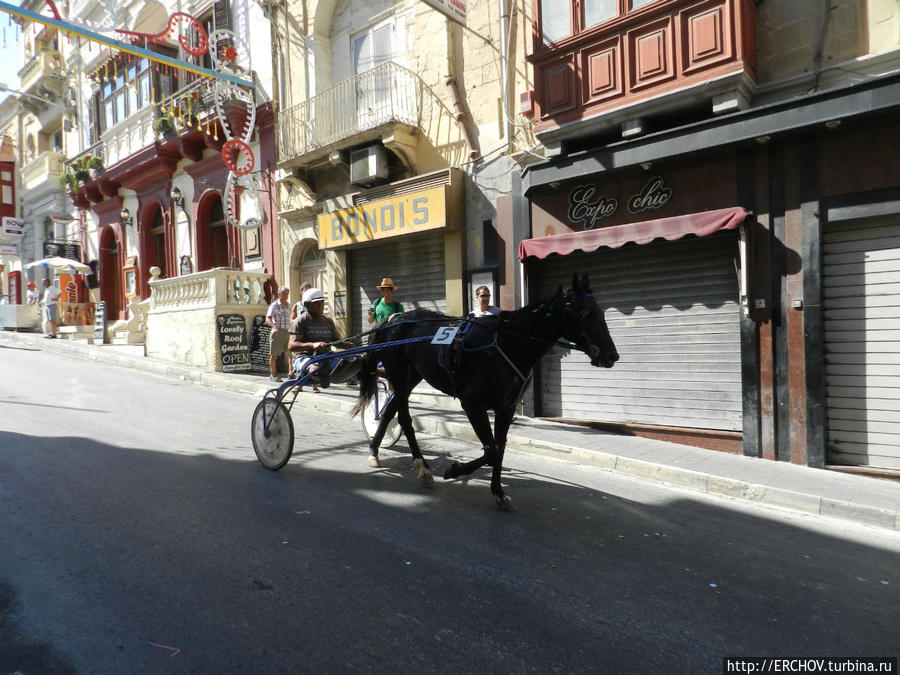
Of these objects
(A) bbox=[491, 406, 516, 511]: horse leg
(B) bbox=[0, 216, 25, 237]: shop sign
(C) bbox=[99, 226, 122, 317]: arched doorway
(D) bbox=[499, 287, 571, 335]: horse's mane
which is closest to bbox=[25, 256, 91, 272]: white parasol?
(C) bbox=[99, 226, 122, 317]: arched doorway

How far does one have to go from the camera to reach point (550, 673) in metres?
2.41

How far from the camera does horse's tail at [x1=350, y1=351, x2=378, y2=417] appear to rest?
589 centimetres

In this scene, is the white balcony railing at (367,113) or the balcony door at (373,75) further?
the balcony door at (373,75)

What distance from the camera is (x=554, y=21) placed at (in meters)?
8.38

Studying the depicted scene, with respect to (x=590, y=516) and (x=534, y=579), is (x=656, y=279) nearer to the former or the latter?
(x=590, y=516)

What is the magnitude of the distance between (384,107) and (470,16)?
2.54 m

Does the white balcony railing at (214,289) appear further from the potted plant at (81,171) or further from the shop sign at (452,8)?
the potted plant at (81,171)

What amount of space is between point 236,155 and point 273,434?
1123cm

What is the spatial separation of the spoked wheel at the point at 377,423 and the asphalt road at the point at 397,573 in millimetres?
975

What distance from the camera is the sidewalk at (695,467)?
5016 millimetres

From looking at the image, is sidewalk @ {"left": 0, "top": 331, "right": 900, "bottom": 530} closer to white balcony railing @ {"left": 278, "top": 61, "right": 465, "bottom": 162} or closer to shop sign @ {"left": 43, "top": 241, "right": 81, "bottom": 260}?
white balcony railing @ {"left": 278, "top": 61, "right": 465, "bottom": 162}

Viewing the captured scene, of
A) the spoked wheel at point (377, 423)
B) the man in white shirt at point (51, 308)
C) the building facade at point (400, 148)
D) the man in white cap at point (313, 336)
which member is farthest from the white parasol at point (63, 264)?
the spoked wheel at point (377, 423)

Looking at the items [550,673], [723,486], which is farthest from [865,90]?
[550,673]

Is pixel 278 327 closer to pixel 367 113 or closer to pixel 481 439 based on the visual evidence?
pixel 367 113
